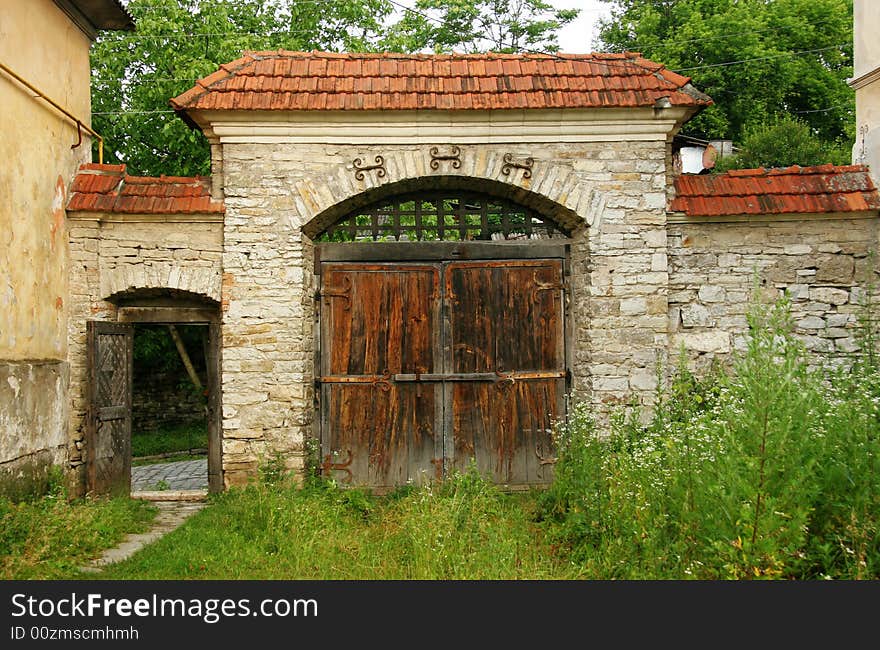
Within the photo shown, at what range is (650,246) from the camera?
7.71m

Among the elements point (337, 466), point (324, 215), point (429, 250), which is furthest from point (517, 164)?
point (337, 466)

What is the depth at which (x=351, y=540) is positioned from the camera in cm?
605

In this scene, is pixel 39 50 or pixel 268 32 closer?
pixel 39 50

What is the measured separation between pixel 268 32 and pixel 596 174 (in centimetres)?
1113

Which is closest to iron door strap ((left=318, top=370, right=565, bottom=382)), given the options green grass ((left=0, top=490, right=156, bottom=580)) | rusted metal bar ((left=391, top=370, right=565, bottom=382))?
rusted metal bar ((left=391, top=370, right=565, bottom=382))

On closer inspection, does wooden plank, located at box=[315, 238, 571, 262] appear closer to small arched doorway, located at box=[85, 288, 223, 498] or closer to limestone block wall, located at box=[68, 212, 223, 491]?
limestone block wall, located at box=[68, 212, 223, 491]

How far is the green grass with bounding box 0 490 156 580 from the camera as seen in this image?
17.7 ft

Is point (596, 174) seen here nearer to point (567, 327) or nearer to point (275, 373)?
point (567, 327)

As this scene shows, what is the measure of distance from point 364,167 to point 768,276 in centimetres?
386

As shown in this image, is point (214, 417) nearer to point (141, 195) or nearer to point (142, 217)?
point (142, 217)

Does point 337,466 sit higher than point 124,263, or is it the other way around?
point 124,263
